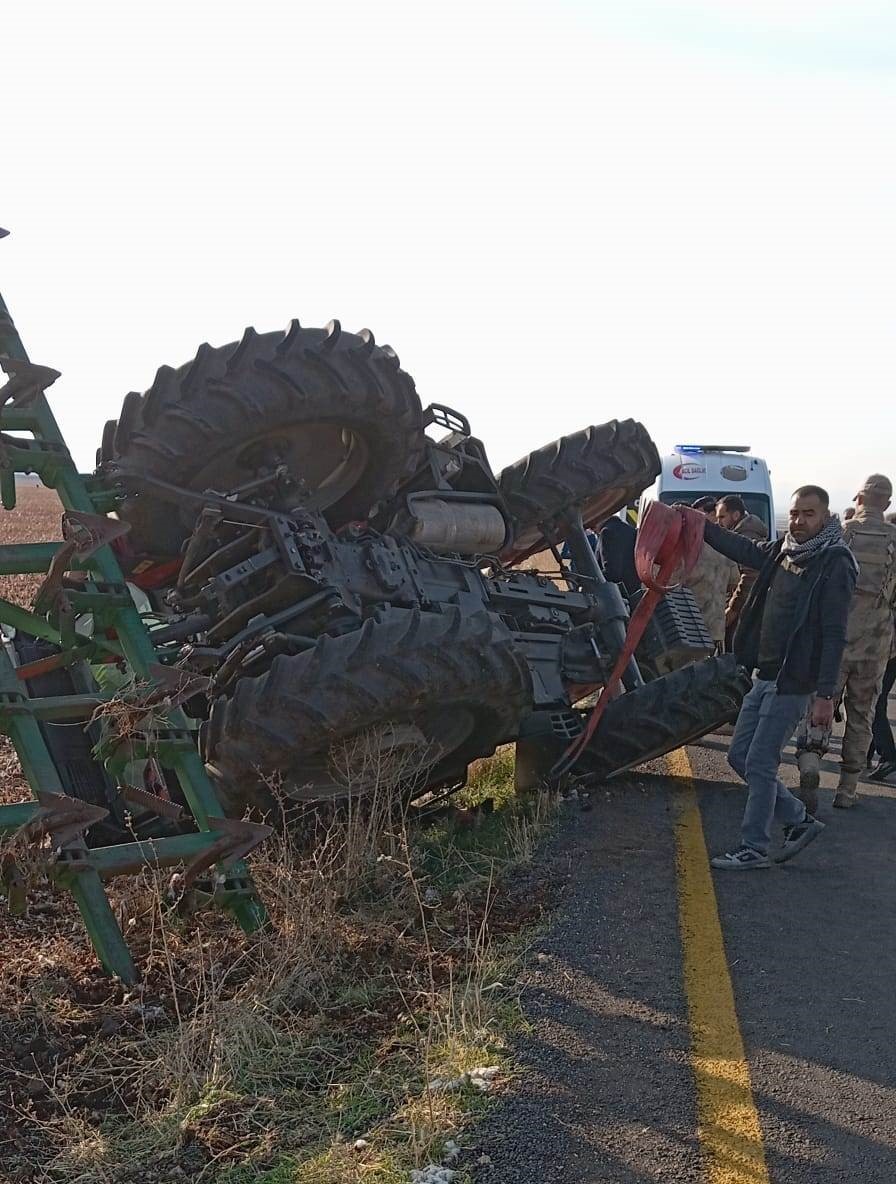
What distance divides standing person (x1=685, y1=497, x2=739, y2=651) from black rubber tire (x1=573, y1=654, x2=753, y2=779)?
3.04m

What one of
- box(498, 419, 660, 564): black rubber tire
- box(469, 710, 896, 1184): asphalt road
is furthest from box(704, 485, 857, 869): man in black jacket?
box(498, 419, 660, 564): black rubber tire

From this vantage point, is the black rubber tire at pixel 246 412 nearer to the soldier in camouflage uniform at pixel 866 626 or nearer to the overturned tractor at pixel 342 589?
the overturned tractor at pixel 342 589

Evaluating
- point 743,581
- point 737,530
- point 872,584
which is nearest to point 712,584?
point 743,581

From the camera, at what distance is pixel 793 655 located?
6051 millimetres

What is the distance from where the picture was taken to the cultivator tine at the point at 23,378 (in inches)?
213

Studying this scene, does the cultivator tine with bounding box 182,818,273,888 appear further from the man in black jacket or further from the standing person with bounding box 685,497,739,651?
the standing person with bounding box 685,497,739,651

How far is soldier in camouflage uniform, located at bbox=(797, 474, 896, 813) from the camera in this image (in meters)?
7.76

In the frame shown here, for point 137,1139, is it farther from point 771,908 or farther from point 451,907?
point 771,908

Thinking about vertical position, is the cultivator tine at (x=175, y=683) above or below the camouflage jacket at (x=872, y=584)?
above

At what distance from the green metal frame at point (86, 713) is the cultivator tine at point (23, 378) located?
0.12 ft

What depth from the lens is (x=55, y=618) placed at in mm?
5441

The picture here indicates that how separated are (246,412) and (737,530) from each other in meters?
5.39

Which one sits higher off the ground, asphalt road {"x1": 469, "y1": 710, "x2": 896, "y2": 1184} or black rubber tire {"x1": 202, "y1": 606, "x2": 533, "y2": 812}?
black rubber tire {"x1": 202, "y1": 606, "x2": 533, "y2": 812}

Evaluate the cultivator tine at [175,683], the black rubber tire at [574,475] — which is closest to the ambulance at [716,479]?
the black rubber tire at [574,475]
